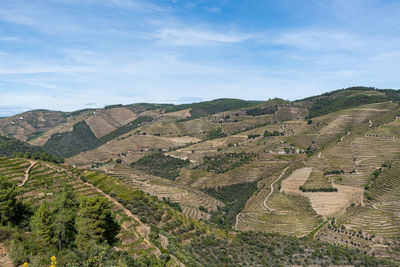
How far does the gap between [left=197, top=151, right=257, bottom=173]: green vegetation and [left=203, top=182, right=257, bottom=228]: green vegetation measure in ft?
75.1

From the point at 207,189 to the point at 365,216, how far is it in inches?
2943

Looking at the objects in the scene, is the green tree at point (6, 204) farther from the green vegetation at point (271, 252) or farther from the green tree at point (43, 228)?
the green vegetation at point (271, 252)

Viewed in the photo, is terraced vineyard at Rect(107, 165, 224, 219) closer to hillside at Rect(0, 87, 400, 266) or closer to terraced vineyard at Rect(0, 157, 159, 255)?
hillside at Rect(0, 87, 400, 266)

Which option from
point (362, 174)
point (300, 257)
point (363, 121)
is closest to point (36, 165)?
point (300, 257)

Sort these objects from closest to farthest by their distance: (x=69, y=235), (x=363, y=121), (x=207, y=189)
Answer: (x=69, y=235), (x=207, y=189), (x=363, y=121)

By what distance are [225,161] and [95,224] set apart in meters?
140

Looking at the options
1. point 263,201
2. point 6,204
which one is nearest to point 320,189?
point 263,201

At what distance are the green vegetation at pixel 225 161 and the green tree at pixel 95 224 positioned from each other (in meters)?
124

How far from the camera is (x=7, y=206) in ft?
120

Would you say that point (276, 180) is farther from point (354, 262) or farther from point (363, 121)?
point (363, 121)

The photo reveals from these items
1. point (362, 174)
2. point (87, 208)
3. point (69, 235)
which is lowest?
point (362, 174)

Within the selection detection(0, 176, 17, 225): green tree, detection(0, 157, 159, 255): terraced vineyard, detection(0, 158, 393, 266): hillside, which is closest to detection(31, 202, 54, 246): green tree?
detection(0, 158, 393, 266): hillside

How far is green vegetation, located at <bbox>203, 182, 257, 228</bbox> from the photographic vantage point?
3866 inches

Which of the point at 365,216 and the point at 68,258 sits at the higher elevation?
the point at 68,258
